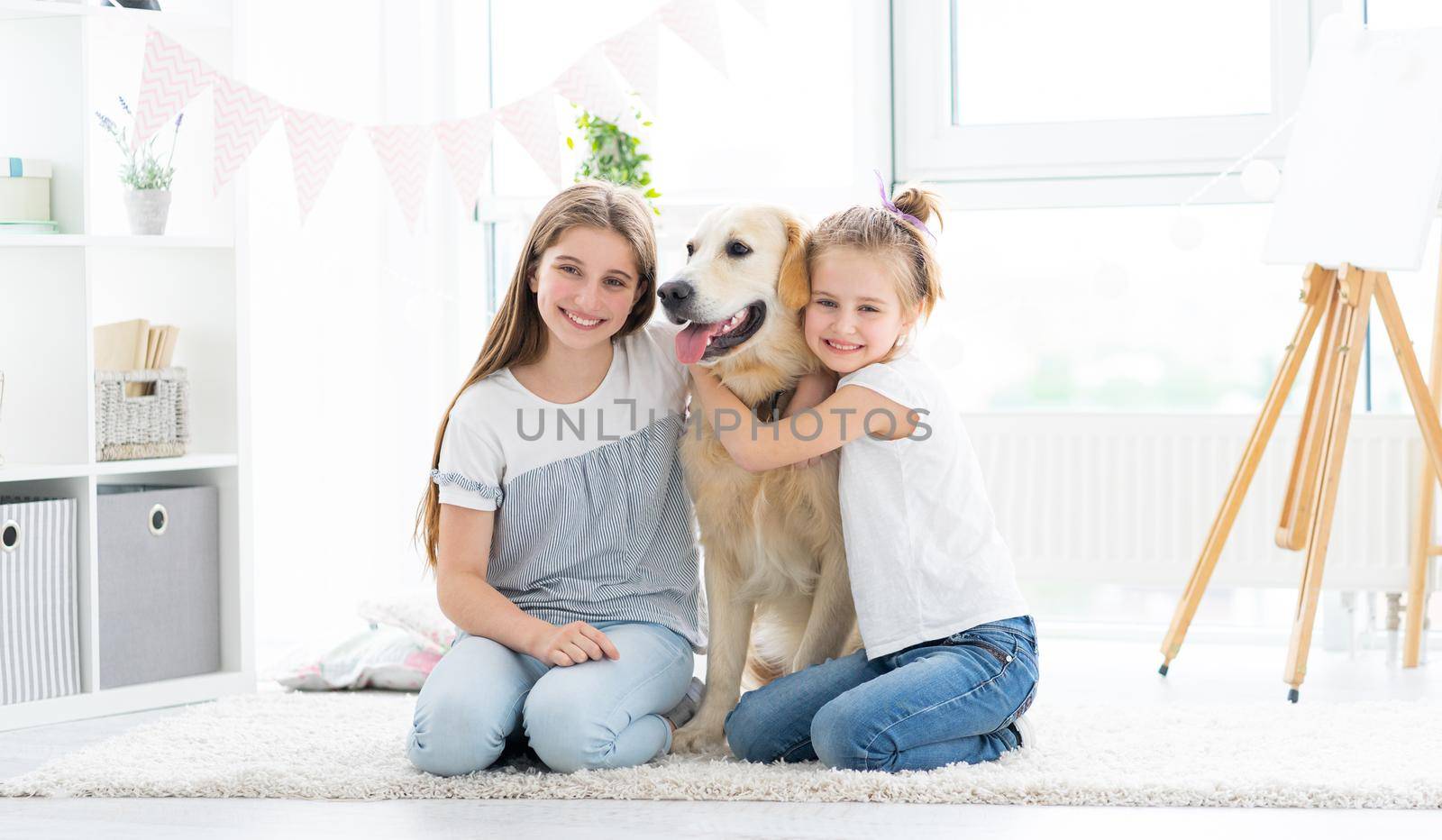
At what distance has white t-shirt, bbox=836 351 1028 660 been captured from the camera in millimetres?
1848

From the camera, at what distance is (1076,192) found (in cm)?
316

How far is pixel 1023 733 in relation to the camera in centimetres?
193

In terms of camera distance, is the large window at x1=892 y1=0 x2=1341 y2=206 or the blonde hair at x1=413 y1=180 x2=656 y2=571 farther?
the large window at x1=892 y1=0 x2=1341 y2=206

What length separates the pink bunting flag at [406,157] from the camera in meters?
2.59

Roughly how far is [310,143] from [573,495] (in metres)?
1.00

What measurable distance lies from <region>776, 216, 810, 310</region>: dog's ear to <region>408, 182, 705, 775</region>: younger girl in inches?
9.1

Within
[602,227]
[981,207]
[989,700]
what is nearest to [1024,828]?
[989,700]

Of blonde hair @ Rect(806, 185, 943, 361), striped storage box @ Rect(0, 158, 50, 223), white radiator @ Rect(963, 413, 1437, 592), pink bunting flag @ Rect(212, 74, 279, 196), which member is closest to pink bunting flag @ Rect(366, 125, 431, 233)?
pink bunting flag @ Rect(212, 74, 279, 196)

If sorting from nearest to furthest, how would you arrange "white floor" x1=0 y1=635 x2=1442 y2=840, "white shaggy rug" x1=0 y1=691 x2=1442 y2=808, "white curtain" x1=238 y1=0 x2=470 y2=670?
"white floor" x1=0 y1=635 x2=1442 y2=840, "white shaggy rug" x1=0 y1=691 x2=1442 y2=808, "white curtain" x1=238 y1=0 x2=470 y2=670

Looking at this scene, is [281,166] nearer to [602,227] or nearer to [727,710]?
[602,227]

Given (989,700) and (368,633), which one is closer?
(989,700)

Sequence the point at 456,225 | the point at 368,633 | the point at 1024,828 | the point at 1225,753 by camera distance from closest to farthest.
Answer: the point at 1024,828 < the point at 1225,753 < the point at 368,633 < the point at 456,225

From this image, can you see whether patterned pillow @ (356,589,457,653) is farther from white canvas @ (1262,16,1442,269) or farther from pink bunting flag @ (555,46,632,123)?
white canvas @ (1262,16,1442,269)

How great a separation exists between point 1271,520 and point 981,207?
1.00 meters
